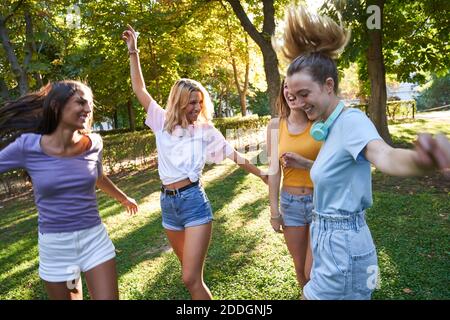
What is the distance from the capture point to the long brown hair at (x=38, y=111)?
2.78 meters

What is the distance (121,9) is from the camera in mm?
13344

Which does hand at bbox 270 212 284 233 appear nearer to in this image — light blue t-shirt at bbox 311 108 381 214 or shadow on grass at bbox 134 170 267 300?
light blue t-shirt at bbox 311 108 381 214

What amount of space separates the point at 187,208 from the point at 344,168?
5.13ft

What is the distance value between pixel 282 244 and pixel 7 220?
6.11m

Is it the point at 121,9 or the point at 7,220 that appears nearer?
the point at 7,220

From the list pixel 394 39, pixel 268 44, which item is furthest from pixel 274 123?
pixel 394 39

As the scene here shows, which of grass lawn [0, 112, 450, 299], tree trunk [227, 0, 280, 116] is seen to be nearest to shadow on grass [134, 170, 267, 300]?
grass lawn [0, 112, 450, 299]

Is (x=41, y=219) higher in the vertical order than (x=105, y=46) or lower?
lower

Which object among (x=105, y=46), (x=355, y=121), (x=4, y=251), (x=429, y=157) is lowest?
(x=4, y=251)

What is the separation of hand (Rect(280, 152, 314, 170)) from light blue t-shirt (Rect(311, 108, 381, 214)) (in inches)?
36.6
